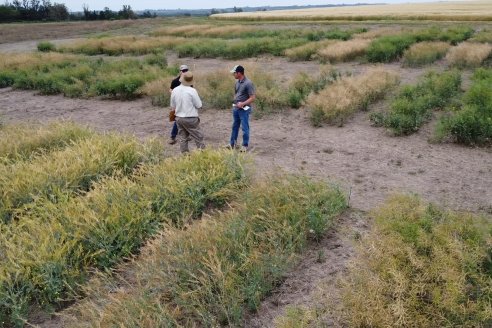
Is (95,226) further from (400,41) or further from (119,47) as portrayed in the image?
(119,47)

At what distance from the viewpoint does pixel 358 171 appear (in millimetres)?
7320

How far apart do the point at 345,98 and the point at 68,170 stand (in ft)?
21.7

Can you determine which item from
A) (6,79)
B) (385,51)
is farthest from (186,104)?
(6,79)

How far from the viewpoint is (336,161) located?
7844 mm

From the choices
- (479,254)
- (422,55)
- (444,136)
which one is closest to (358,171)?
(444,136)

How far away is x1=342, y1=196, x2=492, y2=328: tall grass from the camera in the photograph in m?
3.38

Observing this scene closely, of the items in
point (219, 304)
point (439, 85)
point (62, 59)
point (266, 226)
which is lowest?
point (219, 304)

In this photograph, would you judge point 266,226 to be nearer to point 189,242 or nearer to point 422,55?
point 189,242

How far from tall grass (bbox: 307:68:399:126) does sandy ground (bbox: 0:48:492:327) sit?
0.28 m

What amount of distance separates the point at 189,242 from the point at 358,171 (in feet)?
12.8

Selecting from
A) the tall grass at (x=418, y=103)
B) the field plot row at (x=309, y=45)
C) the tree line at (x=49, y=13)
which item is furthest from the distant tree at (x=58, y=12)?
the tall grass at (x=418, y=103)

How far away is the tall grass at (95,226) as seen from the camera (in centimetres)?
416

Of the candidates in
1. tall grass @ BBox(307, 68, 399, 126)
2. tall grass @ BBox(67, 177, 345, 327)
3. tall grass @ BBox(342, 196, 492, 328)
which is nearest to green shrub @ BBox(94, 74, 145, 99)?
tall grass @ BBox(307, 68, 399, 126)

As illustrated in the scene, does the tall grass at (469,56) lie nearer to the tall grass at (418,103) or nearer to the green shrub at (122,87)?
the tall grass at (418,103)
